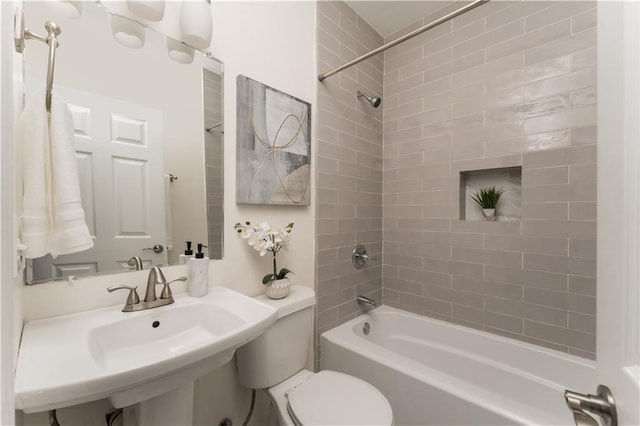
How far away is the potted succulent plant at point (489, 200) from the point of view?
188 centimetres

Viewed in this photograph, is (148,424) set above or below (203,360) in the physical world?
below

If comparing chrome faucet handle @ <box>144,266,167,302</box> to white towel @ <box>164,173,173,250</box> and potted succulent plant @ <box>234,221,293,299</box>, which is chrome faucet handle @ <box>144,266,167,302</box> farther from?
potted succulent plant @ <box>234,221,293,299</box>

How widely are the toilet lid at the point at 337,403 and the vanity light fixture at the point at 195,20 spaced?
5.21 ft

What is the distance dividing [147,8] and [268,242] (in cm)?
104

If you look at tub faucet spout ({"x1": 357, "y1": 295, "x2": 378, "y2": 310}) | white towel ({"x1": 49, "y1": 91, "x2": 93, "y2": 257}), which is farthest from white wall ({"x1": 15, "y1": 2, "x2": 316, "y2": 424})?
tub faucet spout ({"x1": 357, "y1": 295, "x2": 378, "y2": 310})

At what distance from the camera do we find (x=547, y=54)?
1.62m

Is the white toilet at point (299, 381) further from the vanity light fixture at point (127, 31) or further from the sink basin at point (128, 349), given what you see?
the vanity light fixture at point (127, 31)

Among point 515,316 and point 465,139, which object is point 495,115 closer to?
point 465,139

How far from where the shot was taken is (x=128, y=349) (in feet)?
3.10

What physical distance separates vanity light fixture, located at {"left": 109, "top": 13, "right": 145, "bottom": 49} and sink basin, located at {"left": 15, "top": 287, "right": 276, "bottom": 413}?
102 centimetres

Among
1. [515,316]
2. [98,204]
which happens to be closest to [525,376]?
[515,316]

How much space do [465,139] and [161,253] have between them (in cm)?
194

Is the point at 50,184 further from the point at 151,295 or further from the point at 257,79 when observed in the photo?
the point at 257,79

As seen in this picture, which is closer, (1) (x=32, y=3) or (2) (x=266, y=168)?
(1) (x=32, y=3)
